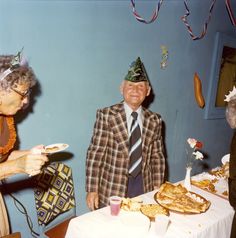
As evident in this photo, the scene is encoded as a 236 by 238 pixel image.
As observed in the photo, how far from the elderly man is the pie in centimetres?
50

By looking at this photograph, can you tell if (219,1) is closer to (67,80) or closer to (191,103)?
(191,103)

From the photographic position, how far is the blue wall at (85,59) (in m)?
2.73

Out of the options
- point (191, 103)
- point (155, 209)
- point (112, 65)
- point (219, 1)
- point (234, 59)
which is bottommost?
point (155, 209)

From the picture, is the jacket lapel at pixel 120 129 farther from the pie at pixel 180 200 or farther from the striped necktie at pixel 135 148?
the pie at pixel 180 200

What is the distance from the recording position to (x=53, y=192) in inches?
116

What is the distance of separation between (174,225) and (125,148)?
995mm

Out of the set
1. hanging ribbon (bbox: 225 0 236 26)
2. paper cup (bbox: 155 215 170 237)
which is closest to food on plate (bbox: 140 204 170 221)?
paper cup (bbox: 155 215 170 237)

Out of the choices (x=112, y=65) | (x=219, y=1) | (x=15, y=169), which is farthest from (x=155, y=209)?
(x=219, y=1)

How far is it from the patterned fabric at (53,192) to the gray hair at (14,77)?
119cm

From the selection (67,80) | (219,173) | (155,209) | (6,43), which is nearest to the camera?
(155,209)

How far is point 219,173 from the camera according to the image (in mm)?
3260

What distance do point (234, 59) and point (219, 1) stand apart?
43.7 inches

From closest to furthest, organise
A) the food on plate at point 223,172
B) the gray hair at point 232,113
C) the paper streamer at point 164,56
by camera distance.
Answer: the gray hair at point 232,113 → the food on plate at point 223,172 → the paper streamer at point 164,56

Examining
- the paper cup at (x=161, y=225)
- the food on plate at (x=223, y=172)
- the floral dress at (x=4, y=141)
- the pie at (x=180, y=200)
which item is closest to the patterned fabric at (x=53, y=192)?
the floral dress at (x=4, y=141)
